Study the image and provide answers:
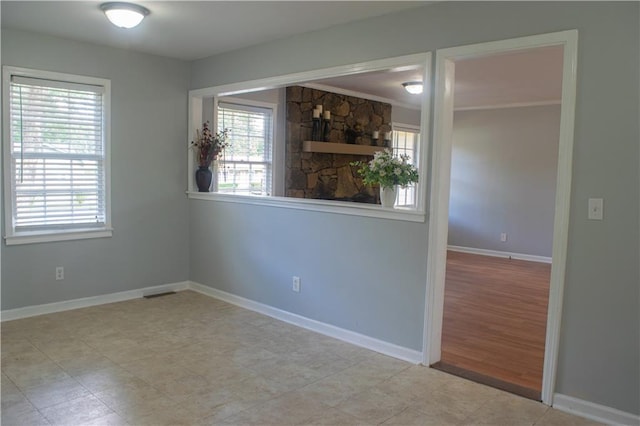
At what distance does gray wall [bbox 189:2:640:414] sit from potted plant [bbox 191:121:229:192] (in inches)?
13.6

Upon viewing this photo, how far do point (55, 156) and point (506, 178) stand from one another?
20.3 feet

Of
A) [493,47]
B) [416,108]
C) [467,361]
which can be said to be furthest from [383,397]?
[416,108]

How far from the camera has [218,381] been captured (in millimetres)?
3035

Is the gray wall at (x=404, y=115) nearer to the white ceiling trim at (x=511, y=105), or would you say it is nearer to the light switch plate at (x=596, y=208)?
the white ceiling trim at (x=511, y=105)

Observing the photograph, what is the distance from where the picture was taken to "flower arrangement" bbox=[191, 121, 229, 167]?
506cm

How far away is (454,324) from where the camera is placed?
432 cm

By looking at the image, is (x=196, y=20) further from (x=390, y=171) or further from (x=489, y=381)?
(x=489, y=381)

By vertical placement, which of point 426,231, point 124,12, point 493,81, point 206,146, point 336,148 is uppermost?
point 493,81

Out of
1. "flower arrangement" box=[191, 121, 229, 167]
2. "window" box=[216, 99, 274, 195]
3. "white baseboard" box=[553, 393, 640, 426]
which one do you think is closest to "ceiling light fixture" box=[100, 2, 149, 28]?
"flower arrangement" box=[191, 121, 229, 167]

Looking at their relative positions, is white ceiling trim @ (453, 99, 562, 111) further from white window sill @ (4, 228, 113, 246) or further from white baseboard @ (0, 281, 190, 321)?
white window sill @ (4, 228, 113, 246)

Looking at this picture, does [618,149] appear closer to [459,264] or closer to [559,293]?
[559,293]

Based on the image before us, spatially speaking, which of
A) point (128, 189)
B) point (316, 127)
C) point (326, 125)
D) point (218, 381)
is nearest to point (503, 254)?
Answer: point (326, 125)

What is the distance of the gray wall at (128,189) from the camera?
13.8ft

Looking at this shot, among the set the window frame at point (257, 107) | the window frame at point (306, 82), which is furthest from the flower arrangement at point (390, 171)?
the window frame at point (257, 107)
